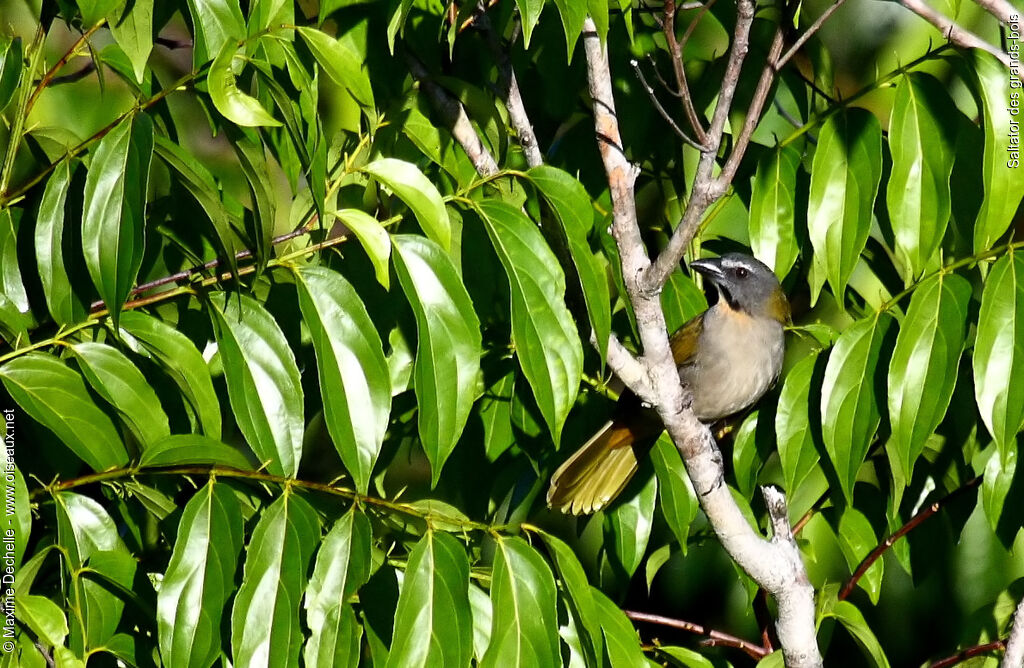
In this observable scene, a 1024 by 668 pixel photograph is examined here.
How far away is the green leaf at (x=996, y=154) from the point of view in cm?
275

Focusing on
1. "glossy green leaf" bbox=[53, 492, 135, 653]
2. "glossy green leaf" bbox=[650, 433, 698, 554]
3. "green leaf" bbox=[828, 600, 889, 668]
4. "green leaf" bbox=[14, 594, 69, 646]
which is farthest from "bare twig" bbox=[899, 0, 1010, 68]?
"green leaf" bbox=[14, 594, 69, 646]

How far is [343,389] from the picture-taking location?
7.43 feet

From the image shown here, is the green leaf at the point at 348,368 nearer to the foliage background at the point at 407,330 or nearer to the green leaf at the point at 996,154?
the foliage background at the point at 407,330

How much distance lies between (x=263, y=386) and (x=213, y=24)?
31.0 inches

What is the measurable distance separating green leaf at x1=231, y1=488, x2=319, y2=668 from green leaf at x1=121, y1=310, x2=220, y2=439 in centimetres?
31

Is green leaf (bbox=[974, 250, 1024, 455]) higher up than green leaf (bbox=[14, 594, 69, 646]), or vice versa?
green leaf (bbox=[974, 250, 1024, 455])

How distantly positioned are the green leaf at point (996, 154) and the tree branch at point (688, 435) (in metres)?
0.85

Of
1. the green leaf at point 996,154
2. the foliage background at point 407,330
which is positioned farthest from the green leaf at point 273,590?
the green leaf at point 996,154

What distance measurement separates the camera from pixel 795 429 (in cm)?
301

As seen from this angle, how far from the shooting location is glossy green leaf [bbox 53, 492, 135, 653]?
95.3 inches

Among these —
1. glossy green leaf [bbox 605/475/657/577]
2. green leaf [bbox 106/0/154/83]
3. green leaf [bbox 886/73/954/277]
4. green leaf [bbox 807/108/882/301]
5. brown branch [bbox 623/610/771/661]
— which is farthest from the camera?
brown branch [bbox 623/610/771/661]

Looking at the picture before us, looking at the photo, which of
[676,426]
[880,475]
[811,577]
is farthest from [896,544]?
[676,426]

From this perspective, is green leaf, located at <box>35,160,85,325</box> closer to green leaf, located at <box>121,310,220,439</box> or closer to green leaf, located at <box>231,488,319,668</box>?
green leaf, located at <box>121,310,220,439</box>

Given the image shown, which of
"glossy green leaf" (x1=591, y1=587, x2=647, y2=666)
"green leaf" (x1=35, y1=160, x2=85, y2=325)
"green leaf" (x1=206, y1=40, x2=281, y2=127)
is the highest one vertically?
"green leaf" (x1=206, y1=40, x2=281, y2=127)
